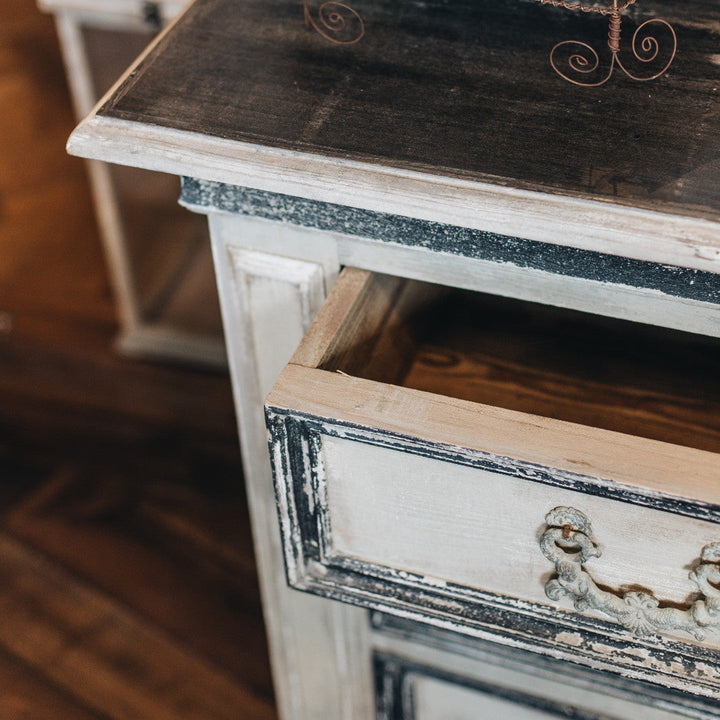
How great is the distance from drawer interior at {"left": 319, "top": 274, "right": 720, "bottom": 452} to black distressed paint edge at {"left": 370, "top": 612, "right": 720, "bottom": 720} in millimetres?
137

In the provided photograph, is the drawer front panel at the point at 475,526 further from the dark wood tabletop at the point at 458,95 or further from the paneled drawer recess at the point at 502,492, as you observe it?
the dark wood tabletop at the point at 458,95

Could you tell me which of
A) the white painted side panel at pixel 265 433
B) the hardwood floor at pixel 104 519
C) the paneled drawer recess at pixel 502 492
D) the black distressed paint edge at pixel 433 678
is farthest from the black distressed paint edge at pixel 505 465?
the hardwood floor at pixel 104 519

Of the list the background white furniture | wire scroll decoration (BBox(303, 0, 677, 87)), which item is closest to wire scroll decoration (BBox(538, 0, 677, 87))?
wire scroll decoration (BBox(303, 0, 677, 87))

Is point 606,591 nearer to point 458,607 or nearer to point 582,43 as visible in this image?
point 458,607

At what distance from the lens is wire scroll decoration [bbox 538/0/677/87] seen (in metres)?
0.45

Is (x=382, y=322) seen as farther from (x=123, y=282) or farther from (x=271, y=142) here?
(x=123, y=282)

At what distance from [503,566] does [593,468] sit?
9 centimetres

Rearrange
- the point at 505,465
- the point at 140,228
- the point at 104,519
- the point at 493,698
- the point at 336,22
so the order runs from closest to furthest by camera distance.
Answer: the point at 505,465 → the point at 336,22 → the point at 493,698 → the point at 104,519 → the point at 140,228

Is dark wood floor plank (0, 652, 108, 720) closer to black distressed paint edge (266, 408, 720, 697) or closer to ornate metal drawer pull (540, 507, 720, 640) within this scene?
black distressed paint edge (266, 408, 720, 697)

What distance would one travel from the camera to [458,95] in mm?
446

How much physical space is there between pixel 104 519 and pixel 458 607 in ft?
2.33

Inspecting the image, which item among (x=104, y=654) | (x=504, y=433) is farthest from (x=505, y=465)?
(x=104, y=654)

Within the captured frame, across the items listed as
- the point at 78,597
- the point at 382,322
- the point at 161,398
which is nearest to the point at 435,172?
the point at 382,322

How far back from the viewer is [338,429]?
41 cm
